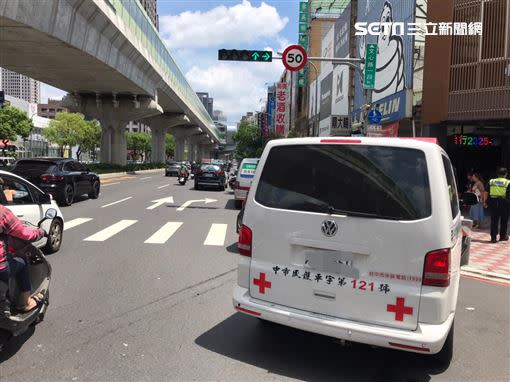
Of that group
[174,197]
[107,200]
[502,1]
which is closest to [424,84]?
[502,1]

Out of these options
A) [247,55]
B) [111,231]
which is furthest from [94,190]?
[111,231]

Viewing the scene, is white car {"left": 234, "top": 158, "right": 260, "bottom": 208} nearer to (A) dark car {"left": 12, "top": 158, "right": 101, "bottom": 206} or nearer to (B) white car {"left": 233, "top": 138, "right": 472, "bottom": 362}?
(A) dark car {"left": 12, "top": 158, "right": 101, "bottom": 206}

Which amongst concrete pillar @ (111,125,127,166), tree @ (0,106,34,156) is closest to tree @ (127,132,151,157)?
tree @ (0,106,34,156)

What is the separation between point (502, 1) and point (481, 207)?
7846 millimetres

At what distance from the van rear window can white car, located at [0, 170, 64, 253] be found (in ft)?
16.4

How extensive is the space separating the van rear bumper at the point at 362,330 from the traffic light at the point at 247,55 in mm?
15208

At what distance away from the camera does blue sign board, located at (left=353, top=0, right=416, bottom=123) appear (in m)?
22.8

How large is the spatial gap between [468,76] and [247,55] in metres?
8.07

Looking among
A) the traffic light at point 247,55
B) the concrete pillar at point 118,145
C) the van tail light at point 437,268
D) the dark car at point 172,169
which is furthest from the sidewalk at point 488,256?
the concrete pillar at point 118,145

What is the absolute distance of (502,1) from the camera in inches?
675

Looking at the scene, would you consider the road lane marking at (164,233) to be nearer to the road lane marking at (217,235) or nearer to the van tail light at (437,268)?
the road lane marking at (217,235)

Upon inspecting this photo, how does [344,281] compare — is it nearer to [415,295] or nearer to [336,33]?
[415,295]

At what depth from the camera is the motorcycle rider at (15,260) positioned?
417 cm

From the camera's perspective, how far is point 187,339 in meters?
4.89
